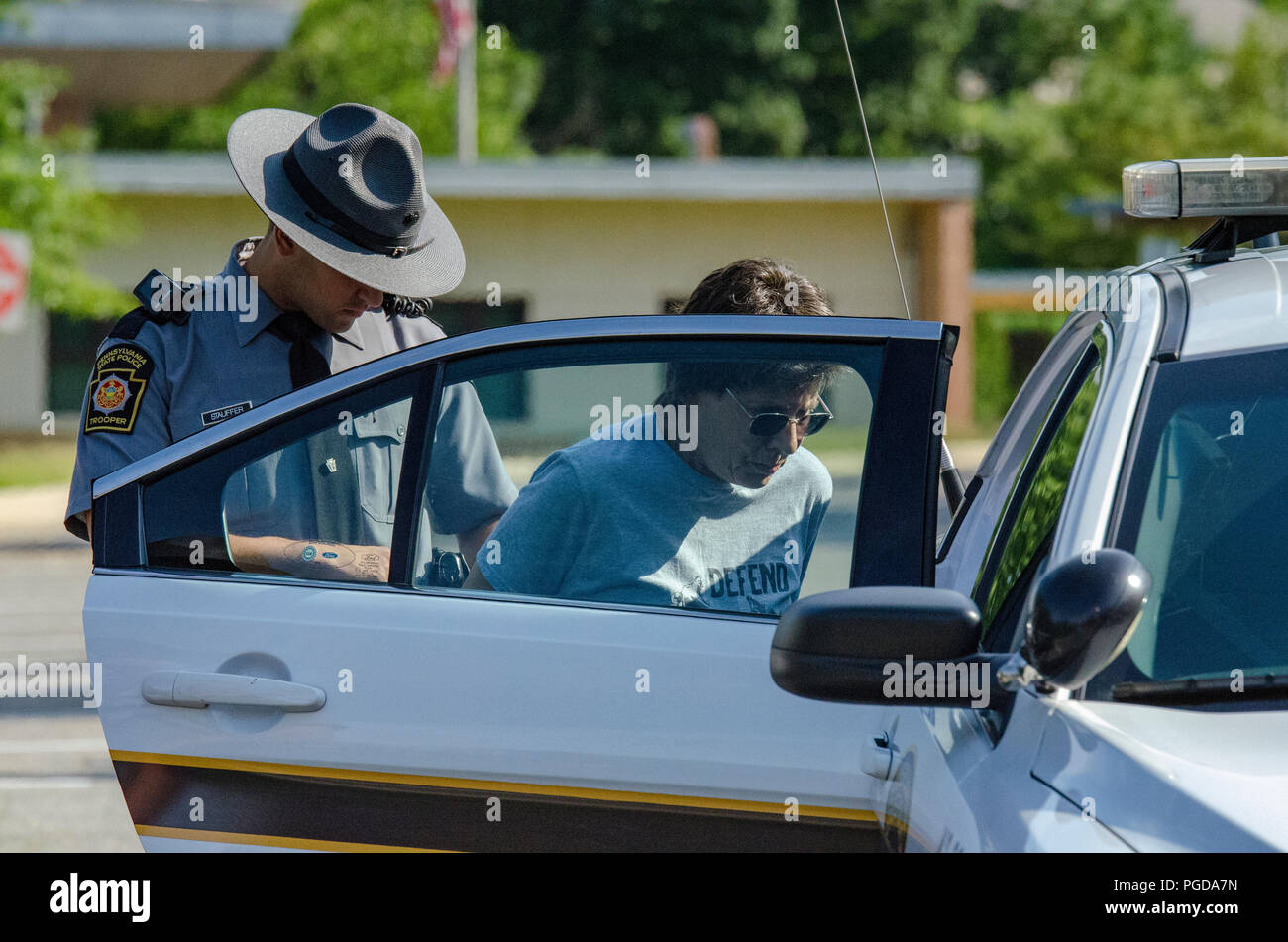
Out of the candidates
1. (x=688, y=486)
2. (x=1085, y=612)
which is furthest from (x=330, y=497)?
(x=1085, y=612)

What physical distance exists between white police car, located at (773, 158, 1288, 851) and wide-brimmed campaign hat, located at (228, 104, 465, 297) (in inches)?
56.3

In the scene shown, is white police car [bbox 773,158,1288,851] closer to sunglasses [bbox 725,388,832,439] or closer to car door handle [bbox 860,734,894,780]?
car door handle [bbox 860,734,894,780]

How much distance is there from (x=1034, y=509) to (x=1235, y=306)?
1.31ft

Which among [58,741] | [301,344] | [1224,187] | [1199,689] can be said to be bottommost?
[58,741]

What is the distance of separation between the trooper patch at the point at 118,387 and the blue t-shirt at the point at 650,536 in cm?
90

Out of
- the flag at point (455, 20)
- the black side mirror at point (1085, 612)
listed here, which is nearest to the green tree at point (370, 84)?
the flag at point (455, 20)

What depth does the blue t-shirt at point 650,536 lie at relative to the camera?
7.81ft

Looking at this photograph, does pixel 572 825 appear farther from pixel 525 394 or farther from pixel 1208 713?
pixel 1208 713

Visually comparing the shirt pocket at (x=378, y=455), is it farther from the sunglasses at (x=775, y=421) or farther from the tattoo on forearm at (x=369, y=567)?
the sunglasses at (x=775, y=421)

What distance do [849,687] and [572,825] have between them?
24.6 inches

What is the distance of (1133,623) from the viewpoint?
1696 millimetres

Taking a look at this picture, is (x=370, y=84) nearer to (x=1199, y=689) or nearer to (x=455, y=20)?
(x=455, y=20)

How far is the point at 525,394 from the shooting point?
2.54m
